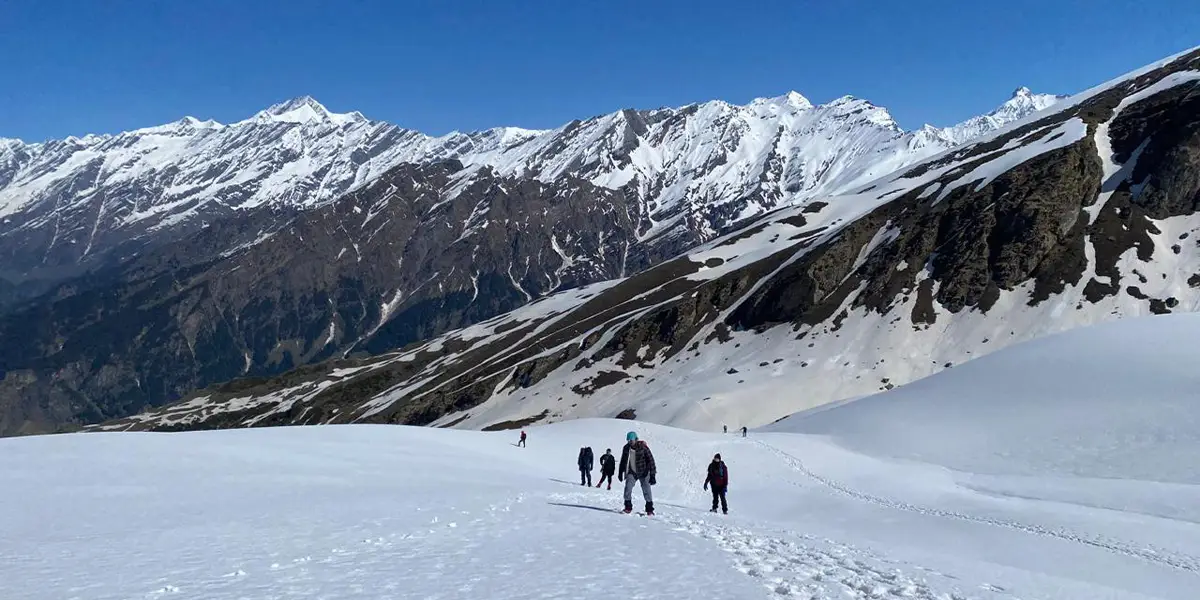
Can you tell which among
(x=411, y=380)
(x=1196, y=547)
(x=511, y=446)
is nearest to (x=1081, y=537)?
(x=1196, y=547)

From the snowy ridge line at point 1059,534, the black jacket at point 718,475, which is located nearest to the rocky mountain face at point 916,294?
the snowy ridge line at point 1059,534

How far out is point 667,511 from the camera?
25.8 m

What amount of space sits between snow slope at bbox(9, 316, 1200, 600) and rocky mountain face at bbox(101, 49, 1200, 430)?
2432 inches

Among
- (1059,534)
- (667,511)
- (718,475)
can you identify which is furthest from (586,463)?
(1059,534)

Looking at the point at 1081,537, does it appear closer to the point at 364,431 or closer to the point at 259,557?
the point at 259,557

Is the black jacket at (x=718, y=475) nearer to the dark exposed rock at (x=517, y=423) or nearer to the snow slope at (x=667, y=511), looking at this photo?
the snow slope at (x=667, y=511)

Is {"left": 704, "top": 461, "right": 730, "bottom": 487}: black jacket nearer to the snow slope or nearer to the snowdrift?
the snow slope

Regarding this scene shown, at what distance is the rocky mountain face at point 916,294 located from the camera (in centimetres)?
11169

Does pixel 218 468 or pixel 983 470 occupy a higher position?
pixel 218 468

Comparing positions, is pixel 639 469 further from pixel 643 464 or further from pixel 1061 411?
pixel 1061 411

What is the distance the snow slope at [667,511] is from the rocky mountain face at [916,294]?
61.8 m

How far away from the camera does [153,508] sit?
19.4 meters

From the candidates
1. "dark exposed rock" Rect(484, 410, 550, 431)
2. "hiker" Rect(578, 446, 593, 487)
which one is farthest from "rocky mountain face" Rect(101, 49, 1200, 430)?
"hiker" Rect(578, 446, 593, 487)

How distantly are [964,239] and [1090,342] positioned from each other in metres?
85.4
